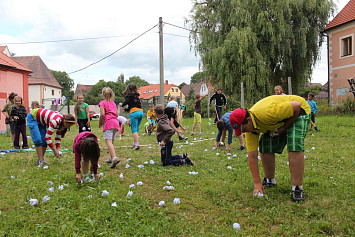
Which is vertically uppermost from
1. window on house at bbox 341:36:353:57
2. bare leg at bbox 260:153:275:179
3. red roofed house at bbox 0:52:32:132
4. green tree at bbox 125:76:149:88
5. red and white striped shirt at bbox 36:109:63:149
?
green tree at bbox 125:76:149:88

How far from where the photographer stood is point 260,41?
18.4 m

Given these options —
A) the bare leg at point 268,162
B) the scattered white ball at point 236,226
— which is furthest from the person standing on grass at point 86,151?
the bare leg at point 268,162

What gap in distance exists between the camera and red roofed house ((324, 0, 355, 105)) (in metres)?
19.3

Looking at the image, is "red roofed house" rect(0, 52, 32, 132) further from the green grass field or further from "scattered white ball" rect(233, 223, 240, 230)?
"scattered white ball" rect(233, 223, 240, 230)

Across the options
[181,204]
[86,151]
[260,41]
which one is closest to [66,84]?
[260,41]

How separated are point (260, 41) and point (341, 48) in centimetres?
743

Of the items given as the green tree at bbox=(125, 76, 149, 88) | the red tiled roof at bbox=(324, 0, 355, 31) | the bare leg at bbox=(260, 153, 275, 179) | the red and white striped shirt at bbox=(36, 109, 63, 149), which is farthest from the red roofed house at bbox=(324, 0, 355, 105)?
the green tree at bbox=(125, 76, 149, 88)

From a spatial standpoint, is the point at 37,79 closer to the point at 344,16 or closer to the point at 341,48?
the point at 341,48

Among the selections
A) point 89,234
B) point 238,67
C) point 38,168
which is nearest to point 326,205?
point 89,234

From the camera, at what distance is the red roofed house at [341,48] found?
19344 millimetres

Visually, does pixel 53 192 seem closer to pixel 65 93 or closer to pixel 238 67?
pixel 238 67

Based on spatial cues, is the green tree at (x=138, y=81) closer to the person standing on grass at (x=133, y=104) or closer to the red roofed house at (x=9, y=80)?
the red roofed house at (x=9, y=80)

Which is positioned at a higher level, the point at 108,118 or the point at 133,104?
the point at 133,104

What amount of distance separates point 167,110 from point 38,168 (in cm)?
452
